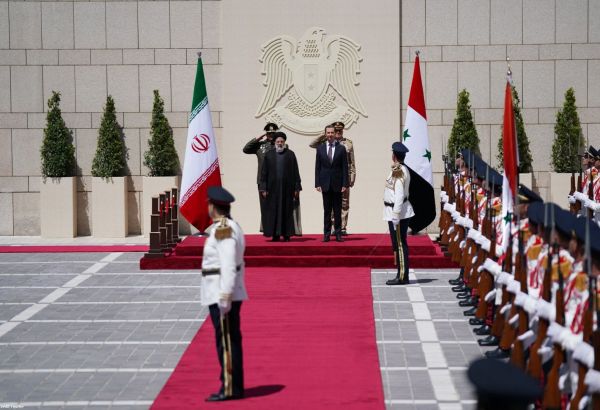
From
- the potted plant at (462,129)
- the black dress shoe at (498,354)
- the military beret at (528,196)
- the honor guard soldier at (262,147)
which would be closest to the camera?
the black dress shoe at (498,354)

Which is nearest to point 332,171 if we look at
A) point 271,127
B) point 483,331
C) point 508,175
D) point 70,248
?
point 271,127

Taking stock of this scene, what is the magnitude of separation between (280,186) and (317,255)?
1182 millimetres

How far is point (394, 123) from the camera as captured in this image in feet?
68.4

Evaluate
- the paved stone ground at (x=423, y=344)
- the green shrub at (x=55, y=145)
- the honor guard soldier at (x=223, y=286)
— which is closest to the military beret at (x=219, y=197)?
the honor guard soldier at (x=223, y=286)

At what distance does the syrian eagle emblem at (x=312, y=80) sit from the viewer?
20844 millimetres

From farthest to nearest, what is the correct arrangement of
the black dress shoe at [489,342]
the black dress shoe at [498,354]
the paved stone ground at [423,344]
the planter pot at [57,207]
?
the planter pot at [57,207], the black dress shoe at [489,342], the black dress shoe at [498,354], the paved stone ground at [423,344]

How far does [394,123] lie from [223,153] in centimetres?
317

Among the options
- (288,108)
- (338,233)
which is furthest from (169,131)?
(338,233)

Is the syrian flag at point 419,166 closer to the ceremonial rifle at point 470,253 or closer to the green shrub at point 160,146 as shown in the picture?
the ceremonial rifle at point 470,253

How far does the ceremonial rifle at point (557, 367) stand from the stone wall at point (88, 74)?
13.8 m

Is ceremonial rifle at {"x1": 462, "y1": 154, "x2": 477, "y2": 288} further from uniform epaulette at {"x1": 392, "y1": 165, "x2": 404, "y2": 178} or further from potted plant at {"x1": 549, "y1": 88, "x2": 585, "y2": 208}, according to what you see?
potted plant at {"x1": 549, "y1": 88, "x2": 585, "y2": 208}

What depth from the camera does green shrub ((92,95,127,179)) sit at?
21.1 m

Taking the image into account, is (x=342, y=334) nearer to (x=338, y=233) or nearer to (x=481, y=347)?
(x=481, y=347)

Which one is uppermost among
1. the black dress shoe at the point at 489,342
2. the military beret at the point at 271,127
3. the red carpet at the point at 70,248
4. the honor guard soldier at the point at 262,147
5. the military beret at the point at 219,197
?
the military beret at the point at 271,127
